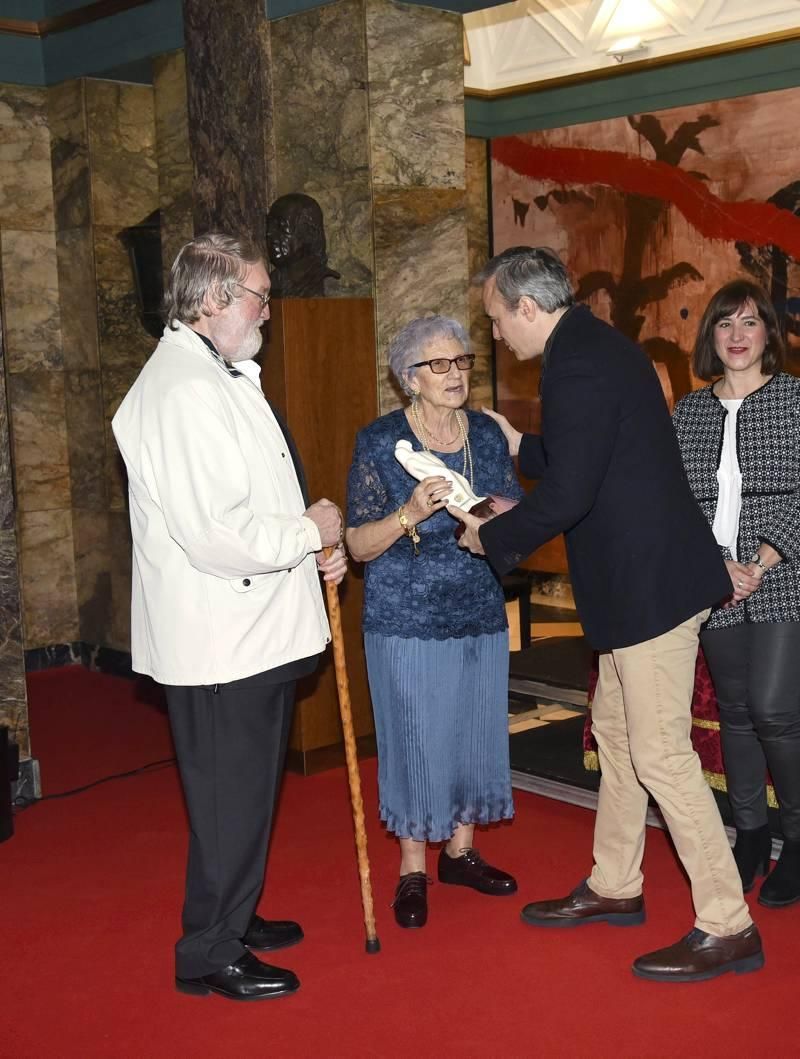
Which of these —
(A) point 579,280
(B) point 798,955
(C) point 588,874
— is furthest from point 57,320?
(B) point 798,955

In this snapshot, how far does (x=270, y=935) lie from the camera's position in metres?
3.77

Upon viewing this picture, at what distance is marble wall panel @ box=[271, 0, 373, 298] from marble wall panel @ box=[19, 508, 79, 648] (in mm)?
2785

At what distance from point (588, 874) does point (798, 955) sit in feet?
2.66

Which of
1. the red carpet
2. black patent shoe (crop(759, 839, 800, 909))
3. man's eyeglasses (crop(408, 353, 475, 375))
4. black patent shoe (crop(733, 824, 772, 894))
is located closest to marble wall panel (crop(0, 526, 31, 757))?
the red carpet

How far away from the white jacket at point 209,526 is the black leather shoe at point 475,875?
3.94ft

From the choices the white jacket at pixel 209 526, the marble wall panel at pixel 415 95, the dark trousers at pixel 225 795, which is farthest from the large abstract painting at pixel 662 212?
the dark trousers at pixel 225 795

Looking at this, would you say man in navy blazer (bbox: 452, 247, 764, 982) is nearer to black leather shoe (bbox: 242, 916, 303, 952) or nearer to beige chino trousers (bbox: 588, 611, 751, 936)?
beige chino trousers (bbox: 588, 611, 751, 936)

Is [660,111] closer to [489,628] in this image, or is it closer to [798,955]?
[489,628]

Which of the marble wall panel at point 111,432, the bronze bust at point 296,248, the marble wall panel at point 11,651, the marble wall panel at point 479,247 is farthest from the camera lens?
the marble wall panel at point 479,247

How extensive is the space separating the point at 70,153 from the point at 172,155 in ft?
2.71

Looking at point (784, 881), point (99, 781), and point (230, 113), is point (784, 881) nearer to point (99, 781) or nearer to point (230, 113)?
point (99, 781)

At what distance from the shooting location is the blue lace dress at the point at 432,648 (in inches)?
151

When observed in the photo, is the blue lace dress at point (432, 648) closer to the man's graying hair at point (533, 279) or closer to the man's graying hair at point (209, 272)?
the man's graying hair at point (533, 279)

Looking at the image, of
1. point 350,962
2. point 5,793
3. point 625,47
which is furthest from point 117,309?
point 350,962
